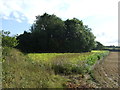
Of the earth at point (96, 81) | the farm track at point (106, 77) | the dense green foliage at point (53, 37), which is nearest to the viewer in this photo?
the earth at point (96, 81)

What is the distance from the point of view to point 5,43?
585 inches

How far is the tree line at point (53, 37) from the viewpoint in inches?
1624

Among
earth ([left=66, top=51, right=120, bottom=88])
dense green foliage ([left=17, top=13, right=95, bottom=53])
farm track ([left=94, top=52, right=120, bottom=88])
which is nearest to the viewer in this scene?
earth ([left=66, top=51, right=120, bottom=88])

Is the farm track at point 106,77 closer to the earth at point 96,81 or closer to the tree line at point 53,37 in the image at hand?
the earth at point 96,81

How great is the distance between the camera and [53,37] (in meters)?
43.5

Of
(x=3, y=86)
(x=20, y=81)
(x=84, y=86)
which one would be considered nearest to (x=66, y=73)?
(x=84, y=86)

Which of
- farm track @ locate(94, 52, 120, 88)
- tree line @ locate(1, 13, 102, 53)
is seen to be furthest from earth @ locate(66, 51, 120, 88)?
tree line @ locate(1, 13, 102, 53)

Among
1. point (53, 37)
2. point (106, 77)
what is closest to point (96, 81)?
point (106, 77)

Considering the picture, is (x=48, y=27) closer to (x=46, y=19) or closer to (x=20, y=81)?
(x=46, y=19)

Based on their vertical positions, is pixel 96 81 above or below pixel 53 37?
below

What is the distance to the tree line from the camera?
41.2 meters

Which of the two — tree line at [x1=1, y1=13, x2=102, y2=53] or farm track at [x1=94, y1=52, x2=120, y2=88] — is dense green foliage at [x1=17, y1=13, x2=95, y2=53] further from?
farm track at [x1=94, y1=52, x2=120, y2=88]

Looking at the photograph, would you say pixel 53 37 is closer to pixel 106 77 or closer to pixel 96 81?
pixel 106 77

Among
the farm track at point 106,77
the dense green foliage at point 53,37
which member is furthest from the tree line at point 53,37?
the farm track at point 106,77
